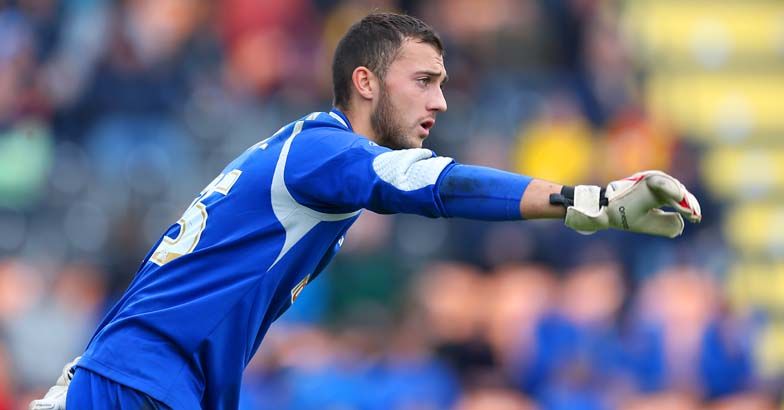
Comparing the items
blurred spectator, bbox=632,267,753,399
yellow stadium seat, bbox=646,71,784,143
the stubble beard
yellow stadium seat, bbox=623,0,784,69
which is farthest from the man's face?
yellow stadium seat, bbox=623,0,784,69

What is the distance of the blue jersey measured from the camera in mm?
5121

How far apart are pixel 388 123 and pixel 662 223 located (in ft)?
4.24

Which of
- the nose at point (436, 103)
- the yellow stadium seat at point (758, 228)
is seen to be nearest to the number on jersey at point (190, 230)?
the nose at point (436, 103)

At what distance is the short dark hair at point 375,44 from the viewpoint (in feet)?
18.2

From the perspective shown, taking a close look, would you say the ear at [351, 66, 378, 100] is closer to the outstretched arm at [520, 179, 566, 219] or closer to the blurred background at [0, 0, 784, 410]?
the outstretched arm at [520, 179, 566, 219]

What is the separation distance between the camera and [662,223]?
462cm

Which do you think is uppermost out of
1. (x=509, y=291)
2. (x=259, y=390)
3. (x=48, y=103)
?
(x=48, y=103)

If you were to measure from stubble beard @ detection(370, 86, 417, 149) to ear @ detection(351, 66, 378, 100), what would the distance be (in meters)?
0.04

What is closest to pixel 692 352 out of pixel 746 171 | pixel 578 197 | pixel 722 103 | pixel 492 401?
pixel 492 401

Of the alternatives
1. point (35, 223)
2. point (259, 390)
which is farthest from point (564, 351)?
point (35, 223)

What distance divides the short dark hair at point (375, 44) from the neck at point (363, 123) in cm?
8

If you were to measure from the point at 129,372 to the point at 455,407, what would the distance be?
5.65m

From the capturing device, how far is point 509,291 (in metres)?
11.3

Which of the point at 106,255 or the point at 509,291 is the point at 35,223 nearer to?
the point at 106,255
